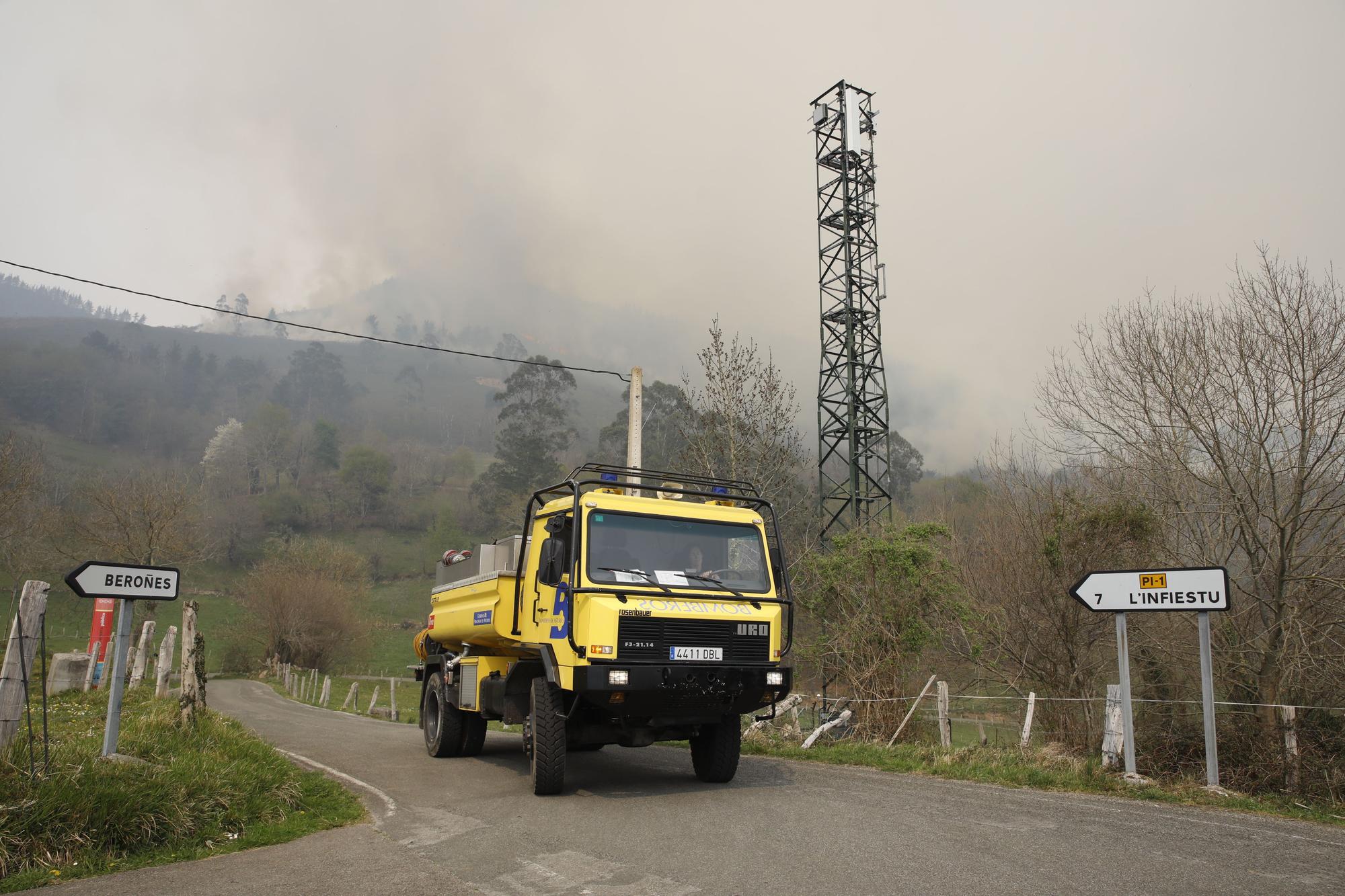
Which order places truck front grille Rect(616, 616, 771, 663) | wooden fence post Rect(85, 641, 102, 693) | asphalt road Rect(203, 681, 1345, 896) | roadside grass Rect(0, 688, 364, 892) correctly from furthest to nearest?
wooden fence post Rect(85, 641, 102, 693) < truck front grille Rect(616, 616, 771, 663) < roadside grass Rect(0, 688, 364, 892) < asphalt road Rect(203, 681, 1345, 896)

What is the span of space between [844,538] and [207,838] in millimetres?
13112

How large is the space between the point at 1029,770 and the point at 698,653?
4.31 meters

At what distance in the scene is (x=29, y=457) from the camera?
38344 mm

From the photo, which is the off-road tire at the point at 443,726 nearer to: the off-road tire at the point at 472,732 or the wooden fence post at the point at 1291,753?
the off-road tire at the point at 472,732

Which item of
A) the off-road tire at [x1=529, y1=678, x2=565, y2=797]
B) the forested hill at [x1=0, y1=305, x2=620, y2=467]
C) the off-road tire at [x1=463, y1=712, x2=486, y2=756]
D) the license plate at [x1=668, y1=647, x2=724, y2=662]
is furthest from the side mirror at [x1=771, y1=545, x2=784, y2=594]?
the forested hill at [x1=0, y1=305, x2=620, y2=467]

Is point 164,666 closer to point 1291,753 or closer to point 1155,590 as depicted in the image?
point 1155,590

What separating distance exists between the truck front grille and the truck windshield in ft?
1.40

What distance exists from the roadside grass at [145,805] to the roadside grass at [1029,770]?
21.3 feet

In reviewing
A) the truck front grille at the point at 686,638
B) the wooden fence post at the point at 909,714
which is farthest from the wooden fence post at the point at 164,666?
the wooden fence post at the point at 909,714

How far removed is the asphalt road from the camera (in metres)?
5.56

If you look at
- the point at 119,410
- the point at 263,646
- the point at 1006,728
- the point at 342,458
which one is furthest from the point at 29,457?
the point at 119,410

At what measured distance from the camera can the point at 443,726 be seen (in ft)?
39.0

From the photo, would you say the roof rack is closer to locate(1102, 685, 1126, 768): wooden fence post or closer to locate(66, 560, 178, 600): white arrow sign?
locate(66, 560, 178, 600): white arrow sign

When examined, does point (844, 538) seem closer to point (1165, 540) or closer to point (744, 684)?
point (1165, 540)
